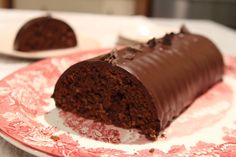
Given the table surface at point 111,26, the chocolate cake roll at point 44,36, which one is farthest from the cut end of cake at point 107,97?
the table surface at point 111,26

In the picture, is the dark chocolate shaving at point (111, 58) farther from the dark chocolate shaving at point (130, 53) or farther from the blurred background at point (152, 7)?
the blurred background at point (152, 7)

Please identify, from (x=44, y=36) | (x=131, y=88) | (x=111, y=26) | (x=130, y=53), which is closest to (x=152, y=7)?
(x=111, y=26)

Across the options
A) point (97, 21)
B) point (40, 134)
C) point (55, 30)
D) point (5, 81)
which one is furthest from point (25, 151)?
point (97, 21)

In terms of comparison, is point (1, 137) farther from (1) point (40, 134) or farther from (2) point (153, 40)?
(2) point (153, 40)

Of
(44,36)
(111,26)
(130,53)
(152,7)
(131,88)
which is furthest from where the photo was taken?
(152,7)

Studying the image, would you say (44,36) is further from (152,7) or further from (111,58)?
(152,7)

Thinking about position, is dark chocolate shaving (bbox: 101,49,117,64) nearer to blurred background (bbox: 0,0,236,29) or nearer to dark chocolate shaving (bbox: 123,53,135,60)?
dark chocolate shaving (bbox: 123,53,135,60)
